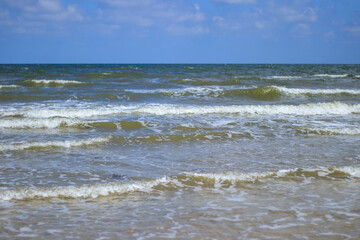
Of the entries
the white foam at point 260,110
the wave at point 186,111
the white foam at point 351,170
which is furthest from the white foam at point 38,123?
the white foam at point 351,170

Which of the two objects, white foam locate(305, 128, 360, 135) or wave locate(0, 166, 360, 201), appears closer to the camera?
wave locate(0, 166, 360, 201)

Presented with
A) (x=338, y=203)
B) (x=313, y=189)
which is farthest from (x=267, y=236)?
(x=313, y=189)

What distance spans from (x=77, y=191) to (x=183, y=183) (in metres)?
1.66

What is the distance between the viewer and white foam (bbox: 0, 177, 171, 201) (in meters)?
4.61

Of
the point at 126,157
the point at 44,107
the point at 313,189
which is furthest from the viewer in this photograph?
Result: the point at 44,107

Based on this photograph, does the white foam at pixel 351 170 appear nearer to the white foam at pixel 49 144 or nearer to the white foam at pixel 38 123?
the white foam at pixel 49 144

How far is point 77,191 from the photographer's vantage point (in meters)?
4.76

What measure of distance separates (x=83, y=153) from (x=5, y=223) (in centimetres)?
347

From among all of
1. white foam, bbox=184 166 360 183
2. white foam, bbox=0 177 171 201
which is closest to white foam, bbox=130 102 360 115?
white foam, bbox=184 166 360 183

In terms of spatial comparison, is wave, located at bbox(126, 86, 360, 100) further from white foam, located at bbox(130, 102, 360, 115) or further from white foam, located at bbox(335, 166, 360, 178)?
white foam, located at bbox(335, 166, 360, 178)

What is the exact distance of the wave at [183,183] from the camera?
4656 mm

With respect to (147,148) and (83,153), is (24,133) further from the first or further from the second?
(147,148)

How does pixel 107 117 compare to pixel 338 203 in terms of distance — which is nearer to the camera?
pixel 338 203

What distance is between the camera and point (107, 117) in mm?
12078
